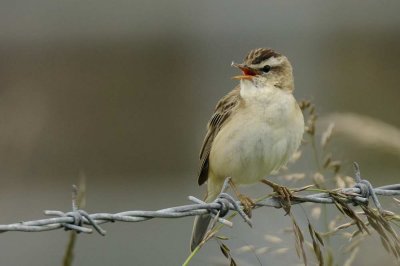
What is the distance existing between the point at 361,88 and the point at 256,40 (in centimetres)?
116

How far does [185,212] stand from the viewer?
131 inches

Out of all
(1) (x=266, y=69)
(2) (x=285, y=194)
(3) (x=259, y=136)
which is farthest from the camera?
(1) (x=266, y=69)

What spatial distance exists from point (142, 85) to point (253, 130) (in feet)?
17.6

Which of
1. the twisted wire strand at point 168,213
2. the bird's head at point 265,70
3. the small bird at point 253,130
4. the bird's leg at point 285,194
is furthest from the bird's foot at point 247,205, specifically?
the bird's head at point 265,70

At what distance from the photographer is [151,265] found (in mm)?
7988

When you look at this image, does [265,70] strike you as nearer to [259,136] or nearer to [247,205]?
[259,136]

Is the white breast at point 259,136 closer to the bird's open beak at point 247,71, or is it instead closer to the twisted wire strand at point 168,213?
the bird's open beak at point 247,71

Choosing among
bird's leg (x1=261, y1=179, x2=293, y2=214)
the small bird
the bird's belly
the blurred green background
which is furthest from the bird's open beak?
the blurred green background

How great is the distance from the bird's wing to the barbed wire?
2.54 feet

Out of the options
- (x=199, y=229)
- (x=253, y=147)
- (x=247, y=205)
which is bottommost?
(x=199, y=229)

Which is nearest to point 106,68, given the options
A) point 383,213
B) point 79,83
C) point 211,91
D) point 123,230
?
point 79,83

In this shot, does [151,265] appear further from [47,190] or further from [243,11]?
[243,11]

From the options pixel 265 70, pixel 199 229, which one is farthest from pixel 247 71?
pixel 199 229

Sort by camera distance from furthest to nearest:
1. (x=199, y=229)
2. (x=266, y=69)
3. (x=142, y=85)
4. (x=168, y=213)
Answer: (x=142, y=85) < (x=266, y=69) < (x=199, y=229) < (x=168, y=213)
